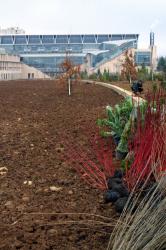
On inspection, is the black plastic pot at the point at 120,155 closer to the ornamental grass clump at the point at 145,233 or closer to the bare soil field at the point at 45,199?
the bare soil field at the point at 45,199

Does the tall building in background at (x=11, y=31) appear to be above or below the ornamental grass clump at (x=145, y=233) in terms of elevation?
above

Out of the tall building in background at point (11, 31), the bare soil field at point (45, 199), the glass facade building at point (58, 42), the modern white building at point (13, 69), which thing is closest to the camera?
the bare soil field at point (45, 199)

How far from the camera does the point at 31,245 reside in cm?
337

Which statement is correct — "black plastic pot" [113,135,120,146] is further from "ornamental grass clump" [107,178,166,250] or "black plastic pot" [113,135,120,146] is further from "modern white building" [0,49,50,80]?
"modern white building" [0,49,50,80]

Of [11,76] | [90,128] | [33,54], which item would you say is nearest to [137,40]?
[33,54]

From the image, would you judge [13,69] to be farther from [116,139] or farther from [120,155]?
[120,155]

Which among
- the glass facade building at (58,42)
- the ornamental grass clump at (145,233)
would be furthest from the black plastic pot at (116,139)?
the glass facade building at (58,42)

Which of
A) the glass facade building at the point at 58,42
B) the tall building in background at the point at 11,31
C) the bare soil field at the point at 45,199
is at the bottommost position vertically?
the bare soil field at the point at 45,199

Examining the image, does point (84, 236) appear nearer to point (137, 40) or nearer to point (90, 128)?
point (90, 128)

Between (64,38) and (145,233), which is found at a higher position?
(64,38)

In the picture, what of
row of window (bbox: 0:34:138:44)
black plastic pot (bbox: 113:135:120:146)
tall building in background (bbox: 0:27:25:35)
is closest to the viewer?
black plastic pot (bbox: 113:135:120:146)

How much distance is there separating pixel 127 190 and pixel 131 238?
1397 mm

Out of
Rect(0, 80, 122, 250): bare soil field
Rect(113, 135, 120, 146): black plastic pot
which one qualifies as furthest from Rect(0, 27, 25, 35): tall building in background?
Rect(113, 135, 120, 146): black plastic pot

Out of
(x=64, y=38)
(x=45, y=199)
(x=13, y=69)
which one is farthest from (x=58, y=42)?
(x=45, y=199)
